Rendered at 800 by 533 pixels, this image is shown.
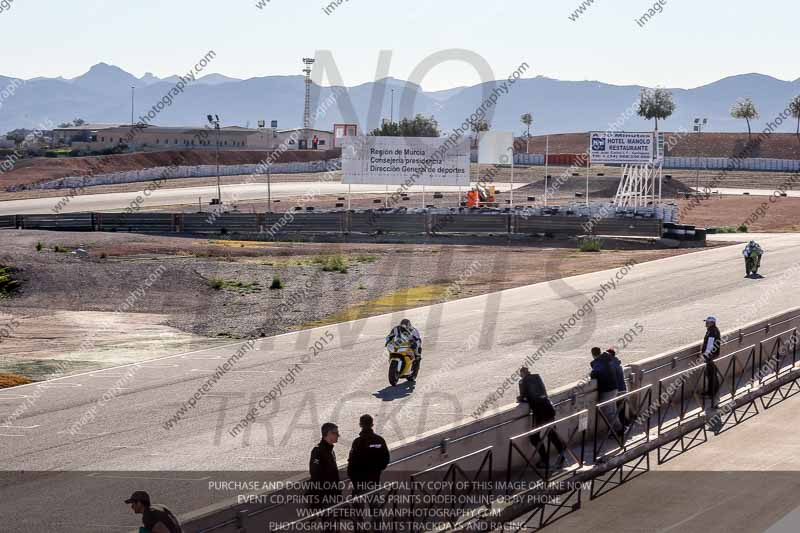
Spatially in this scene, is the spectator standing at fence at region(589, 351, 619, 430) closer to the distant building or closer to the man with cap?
the man with cap

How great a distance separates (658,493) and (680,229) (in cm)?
3360

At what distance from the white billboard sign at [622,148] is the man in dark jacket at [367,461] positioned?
41.0 m

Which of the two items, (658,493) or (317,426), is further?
(317,426)

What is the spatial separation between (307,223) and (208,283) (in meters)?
17.1

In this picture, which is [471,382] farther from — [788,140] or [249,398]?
[788,140]

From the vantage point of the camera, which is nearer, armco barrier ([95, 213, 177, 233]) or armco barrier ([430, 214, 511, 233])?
armco barrier ([430, 214, 511, 233])

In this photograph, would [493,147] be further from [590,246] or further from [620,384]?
[620,384]

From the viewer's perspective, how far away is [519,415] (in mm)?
13914

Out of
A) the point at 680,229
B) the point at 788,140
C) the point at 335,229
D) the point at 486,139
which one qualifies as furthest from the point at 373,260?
the point at 788,140

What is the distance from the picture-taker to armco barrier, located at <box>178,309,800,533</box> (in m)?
10.4

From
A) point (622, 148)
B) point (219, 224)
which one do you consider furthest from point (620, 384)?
point (219, 224)

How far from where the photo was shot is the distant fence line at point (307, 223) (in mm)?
48875

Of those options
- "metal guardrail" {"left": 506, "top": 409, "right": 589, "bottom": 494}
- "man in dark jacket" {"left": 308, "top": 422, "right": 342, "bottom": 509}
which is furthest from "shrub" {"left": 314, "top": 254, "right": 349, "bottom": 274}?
"man in dark jacket" {"left": 308, "top": 422, "right": 342, "bottom": 509}

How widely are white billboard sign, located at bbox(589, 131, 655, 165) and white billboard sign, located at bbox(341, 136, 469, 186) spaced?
6.65 m
